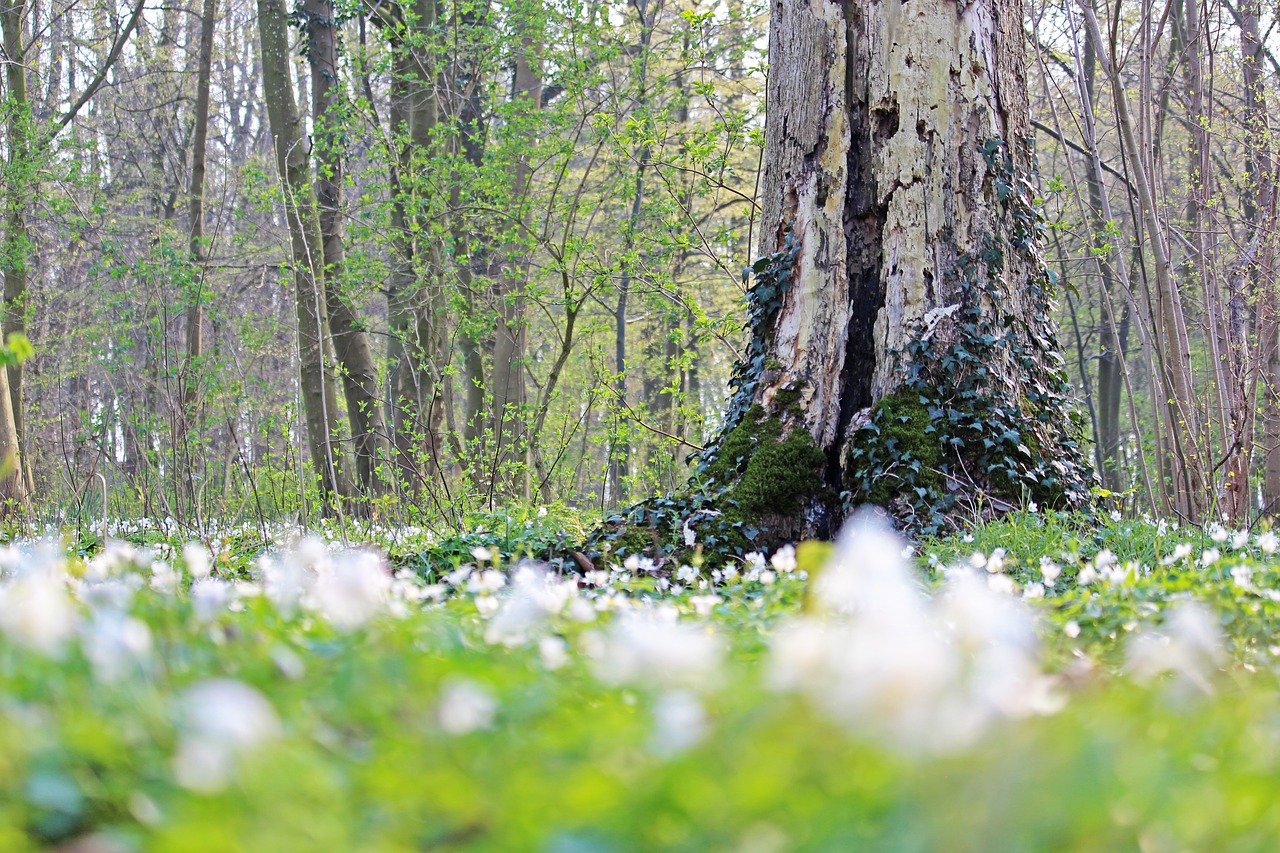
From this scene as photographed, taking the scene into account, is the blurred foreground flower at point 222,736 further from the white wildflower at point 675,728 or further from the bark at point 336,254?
the bark at point 336,254

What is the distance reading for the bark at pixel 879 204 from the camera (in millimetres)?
5996

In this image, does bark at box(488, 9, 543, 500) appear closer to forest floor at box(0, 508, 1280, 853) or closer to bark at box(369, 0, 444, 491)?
bark at box(369, 0, 444, 491)

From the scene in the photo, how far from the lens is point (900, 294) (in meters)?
6.00

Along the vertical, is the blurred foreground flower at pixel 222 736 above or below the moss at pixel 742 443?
above

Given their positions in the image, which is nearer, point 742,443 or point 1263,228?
point 742,443

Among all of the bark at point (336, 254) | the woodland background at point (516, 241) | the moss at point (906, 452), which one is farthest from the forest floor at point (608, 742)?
the bark at point (336, 254)

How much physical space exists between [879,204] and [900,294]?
568 mm

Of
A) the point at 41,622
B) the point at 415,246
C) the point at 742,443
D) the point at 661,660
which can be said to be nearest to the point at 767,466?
the point at 742,443

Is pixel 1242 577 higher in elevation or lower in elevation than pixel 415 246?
lower

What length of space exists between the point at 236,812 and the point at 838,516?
17.0 feet

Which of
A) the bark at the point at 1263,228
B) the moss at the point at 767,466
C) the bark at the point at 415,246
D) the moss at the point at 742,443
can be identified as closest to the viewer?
the moss at the point at 767,466

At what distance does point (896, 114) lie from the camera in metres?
6.07

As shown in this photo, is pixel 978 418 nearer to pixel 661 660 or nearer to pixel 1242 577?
pixel 1242 577

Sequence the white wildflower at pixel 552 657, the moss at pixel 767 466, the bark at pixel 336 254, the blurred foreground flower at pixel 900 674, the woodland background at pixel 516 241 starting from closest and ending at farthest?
the blurred foreground flower at pixel 900 674
the white wildflower at pixel 552 657
the moss at pixel 767 466
the woodland background at pixel 516 241
the bark at pixel 336 254
